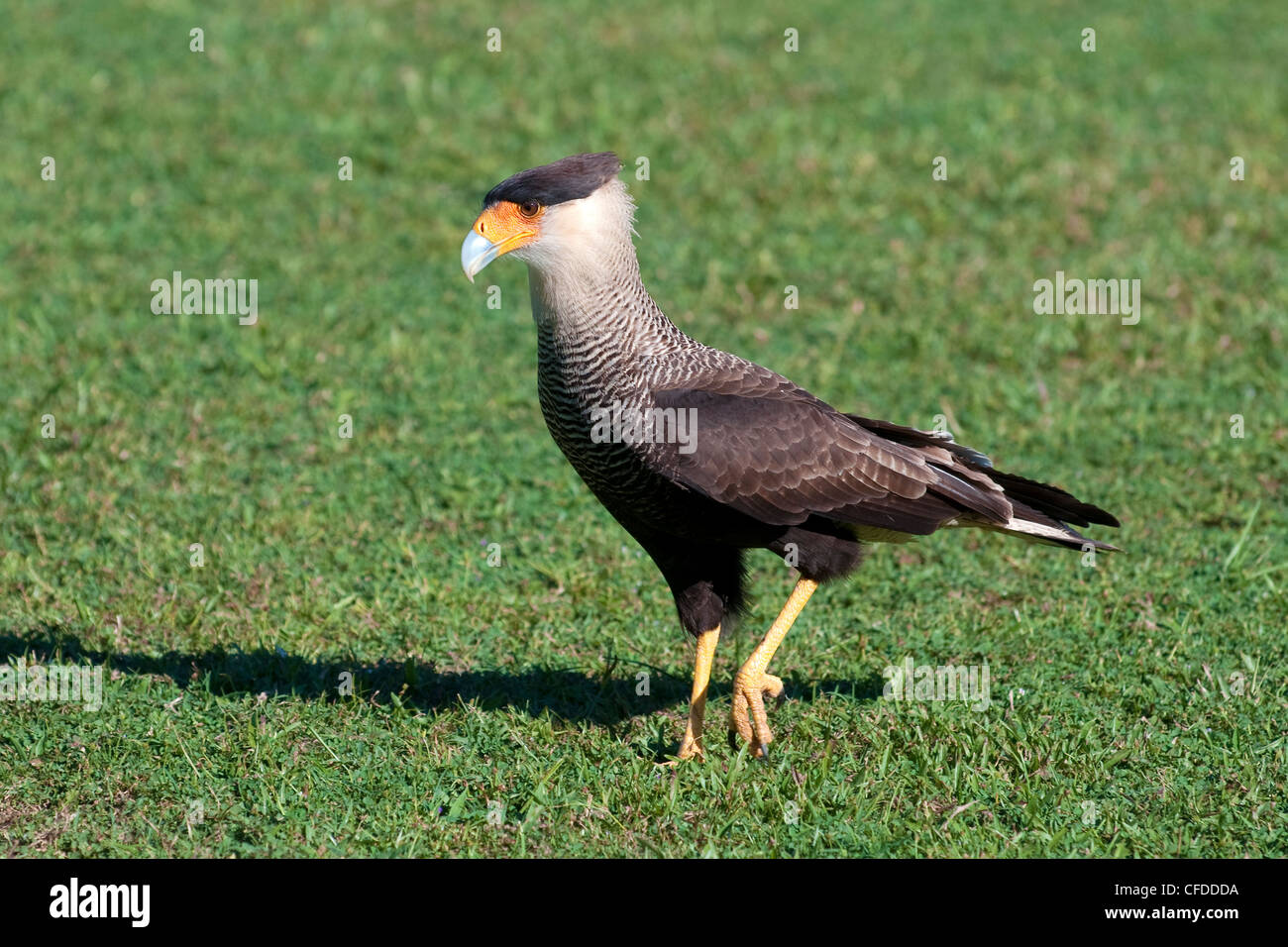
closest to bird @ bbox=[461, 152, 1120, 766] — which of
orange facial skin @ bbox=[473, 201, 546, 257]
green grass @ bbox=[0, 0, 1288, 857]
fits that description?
orange facial skin @ bbox=[473, 201, 546, 257]

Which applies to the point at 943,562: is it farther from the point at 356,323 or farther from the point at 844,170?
the point at 844,170

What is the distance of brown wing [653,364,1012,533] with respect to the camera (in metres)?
4.81

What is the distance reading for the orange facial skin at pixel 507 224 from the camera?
15.9 ft

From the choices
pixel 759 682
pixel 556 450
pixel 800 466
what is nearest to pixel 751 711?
pixel 759 682

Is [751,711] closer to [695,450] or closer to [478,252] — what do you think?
[695,450]

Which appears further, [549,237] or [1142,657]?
[1142,657]

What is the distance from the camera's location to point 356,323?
8.88m

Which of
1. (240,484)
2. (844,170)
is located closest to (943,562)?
(240,484)

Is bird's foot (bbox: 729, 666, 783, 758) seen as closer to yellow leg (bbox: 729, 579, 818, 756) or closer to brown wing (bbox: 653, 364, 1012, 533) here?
yellow leg (bbox: 729, 579, 818, 756)

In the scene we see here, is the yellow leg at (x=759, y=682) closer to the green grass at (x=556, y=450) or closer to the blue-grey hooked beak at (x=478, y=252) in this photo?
the green grass at (x=556, y=450)

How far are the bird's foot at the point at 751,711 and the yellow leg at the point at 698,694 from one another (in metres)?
0.12

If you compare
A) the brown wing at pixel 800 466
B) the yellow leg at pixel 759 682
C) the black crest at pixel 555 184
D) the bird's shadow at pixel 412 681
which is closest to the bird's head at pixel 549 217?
the black crest at pixel 555 184

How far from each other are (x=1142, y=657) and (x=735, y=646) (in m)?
1.58
